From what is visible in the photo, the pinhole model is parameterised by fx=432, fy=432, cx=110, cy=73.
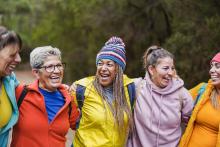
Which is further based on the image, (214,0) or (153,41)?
(153,41)

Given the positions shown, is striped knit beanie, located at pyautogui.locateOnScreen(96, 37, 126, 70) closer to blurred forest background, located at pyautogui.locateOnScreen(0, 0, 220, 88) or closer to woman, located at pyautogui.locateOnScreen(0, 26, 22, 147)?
woman, located at pyautogui.locateOnScreen(0, 26, 22, 147)

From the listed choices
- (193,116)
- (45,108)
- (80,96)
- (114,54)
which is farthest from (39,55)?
(193,116)

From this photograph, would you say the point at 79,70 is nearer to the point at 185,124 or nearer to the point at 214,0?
the point at 214,0

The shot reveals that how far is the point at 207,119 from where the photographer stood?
195 inches

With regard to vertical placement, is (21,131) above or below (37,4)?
below

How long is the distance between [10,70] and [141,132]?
1.71 meters

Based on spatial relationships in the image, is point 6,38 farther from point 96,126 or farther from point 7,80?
point 96,126

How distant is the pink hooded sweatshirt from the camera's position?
493 centimetres

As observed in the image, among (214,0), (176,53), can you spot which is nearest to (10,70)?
(214,0)

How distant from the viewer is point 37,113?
4.38 m

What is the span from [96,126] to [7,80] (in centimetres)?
110

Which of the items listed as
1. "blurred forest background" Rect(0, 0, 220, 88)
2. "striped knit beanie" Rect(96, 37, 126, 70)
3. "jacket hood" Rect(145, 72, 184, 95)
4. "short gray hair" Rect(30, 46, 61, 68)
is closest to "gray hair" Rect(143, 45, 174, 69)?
"jacket hood" Rect(145, 72, 184, 95)

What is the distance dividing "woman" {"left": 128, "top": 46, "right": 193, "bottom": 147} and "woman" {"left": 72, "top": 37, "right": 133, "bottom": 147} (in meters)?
0.17

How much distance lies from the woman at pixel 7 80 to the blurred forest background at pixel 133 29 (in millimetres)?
8469
